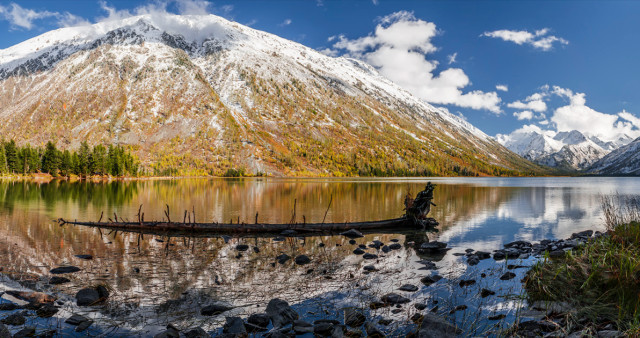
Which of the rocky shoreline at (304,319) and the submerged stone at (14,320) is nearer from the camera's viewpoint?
the rocky shoreline at (304,319)

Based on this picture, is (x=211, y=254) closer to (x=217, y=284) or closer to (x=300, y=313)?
(x=217, y=284)

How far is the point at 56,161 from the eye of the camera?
141m

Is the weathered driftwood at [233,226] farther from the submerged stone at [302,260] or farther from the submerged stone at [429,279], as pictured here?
the submerged stone at [429,279]

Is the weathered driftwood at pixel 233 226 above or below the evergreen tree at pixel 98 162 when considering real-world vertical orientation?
below

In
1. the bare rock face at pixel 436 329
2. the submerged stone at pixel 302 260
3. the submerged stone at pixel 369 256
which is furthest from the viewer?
the submerged stone at pixel 369 256

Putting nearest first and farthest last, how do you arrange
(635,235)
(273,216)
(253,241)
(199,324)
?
1. (199,324)
2. (635,235)
3. (253,241)
4. (273,216)

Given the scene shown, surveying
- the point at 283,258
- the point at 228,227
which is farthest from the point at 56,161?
the point at 283,258

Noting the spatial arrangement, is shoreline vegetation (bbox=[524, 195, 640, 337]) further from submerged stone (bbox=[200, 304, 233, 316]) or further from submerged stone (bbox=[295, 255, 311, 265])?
submerged stone (bbox=[295, 255, 311, 265])

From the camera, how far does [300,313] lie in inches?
516

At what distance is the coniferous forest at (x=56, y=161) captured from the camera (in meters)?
133

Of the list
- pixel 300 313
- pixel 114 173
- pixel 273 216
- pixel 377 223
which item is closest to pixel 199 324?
pixel 300 313

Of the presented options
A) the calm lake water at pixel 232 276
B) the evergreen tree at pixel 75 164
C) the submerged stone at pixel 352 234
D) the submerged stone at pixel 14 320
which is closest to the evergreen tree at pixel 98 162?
the evergreen tree at pixel 75 164

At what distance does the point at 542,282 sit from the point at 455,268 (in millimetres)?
5839

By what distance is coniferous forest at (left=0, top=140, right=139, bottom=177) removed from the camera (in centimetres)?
13300
